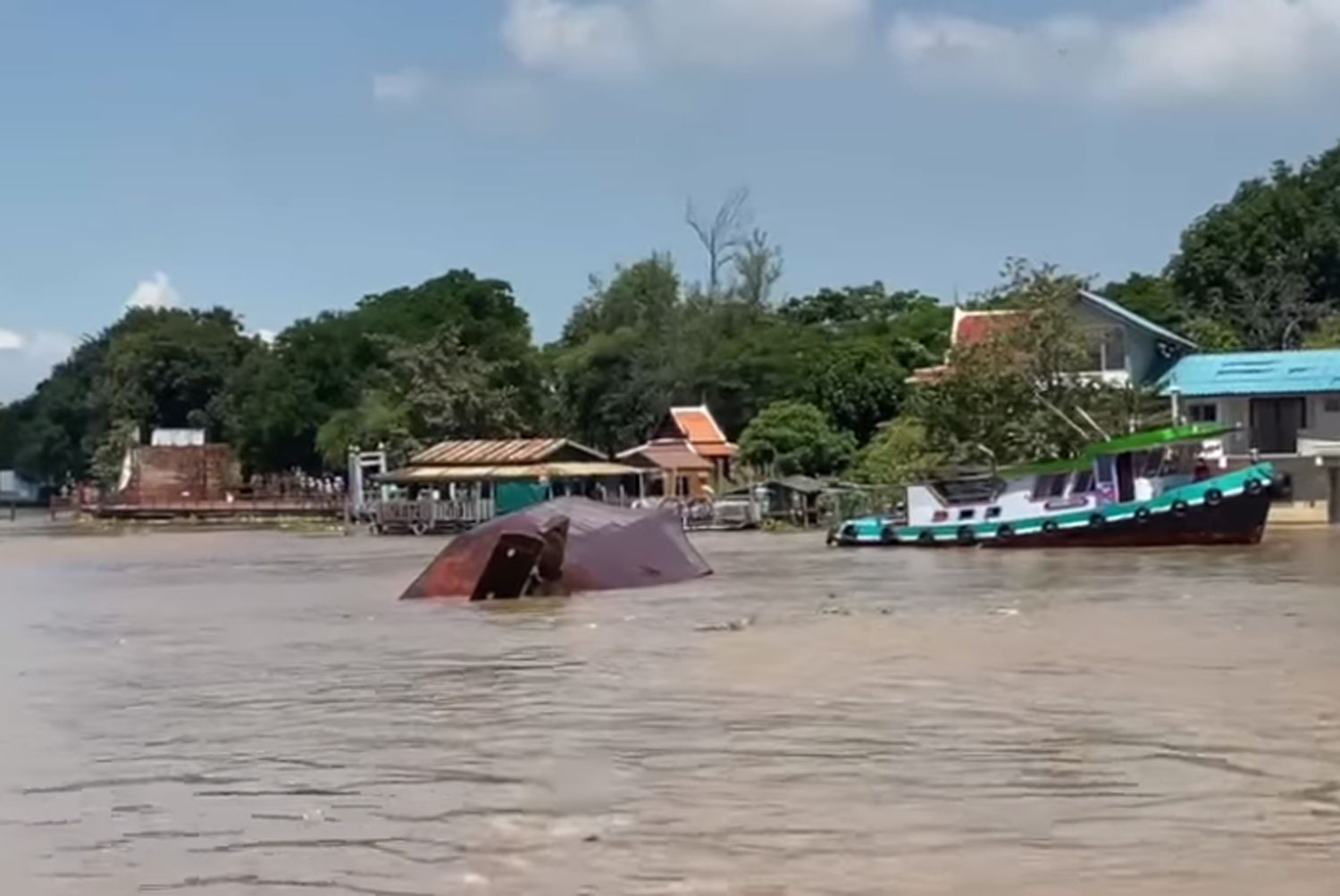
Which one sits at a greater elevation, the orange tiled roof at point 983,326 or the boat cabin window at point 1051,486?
the orange tiled roof at point 983,326

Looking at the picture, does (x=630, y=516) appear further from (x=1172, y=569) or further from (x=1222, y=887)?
(x=1222, y=887)

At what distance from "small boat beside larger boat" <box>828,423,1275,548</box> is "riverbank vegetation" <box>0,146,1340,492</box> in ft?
27.9

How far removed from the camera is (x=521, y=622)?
80.4 ft

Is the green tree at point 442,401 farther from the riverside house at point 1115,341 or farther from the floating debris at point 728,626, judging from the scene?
the floating debris at point 728,626

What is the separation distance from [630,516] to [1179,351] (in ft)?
118

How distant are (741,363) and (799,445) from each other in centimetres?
1203

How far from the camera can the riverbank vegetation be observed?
53375mm

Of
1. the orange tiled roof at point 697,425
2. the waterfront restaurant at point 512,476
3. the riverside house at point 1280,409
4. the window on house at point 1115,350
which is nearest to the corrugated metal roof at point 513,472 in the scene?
the waterfront restaurant at point 512,476

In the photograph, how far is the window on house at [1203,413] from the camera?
55.4 meters

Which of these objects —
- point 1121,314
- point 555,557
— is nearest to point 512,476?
point 1121,314

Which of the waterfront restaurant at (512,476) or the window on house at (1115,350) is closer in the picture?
the window on house at (1115,350)

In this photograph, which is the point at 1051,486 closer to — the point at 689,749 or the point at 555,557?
the point at 555,557

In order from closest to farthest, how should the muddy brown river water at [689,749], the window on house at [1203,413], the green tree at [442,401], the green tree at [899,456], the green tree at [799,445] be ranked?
the muddy brown river water at [689,749], the green tree at [899,456], the window on house at [1203,413], the green tree at [799,445], the green tree at [442,401]

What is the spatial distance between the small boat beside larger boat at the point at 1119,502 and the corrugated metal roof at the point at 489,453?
70.5ft
